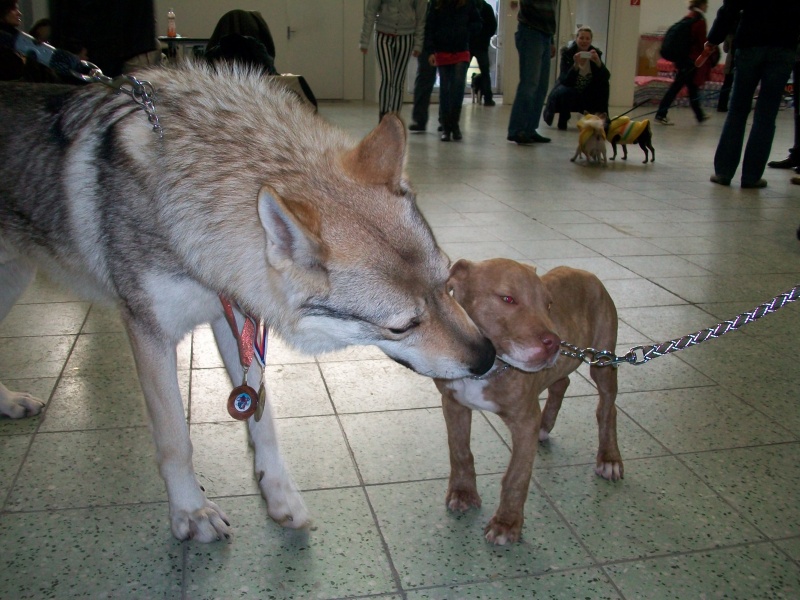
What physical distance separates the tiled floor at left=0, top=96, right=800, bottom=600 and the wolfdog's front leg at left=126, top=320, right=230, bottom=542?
7 centimetres

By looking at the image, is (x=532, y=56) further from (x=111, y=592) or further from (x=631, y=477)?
(x=111, y=592)

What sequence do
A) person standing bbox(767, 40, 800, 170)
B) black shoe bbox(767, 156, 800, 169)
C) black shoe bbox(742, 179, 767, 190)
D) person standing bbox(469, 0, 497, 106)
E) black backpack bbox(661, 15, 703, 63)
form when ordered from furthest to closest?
person standing bbox(469, 0, 497, 106)
black backpack bbox(661, 15, 703, 63)
black shoe bbox(767, 156, 800, 169)
person standing bbox(767, 40, 800, 170)
black shoe bbox(742, 179, 767, 190)

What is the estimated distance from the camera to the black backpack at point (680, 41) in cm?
1617

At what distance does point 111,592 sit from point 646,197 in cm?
754

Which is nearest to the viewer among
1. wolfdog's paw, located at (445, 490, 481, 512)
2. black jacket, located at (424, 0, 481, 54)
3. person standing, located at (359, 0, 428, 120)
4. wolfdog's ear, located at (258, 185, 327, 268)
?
wolfdog's ear, located at (258, 185, 327, 268)

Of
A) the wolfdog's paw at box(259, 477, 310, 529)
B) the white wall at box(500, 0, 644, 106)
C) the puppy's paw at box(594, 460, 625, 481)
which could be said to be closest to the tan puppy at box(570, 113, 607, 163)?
the puppy's paw at box(594, 460, 625, 481)

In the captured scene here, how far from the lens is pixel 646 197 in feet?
27.2

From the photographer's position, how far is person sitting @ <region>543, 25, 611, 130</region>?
14.3 metres

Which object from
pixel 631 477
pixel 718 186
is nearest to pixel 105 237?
pixel 631 477

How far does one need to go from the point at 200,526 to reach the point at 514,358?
3.88ft

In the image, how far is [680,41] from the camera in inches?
640

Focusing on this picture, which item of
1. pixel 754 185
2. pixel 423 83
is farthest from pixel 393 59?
pixel 754 185

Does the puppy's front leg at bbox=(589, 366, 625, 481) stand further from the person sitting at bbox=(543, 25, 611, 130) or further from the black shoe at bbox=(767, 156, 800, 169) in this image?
the person sitting at bbox=(543, 25, 611, 130)

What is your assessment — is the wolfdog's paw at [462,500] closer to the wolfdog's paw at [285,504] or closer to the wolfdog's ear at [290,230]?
the wolfdog's paw at [285,504]
